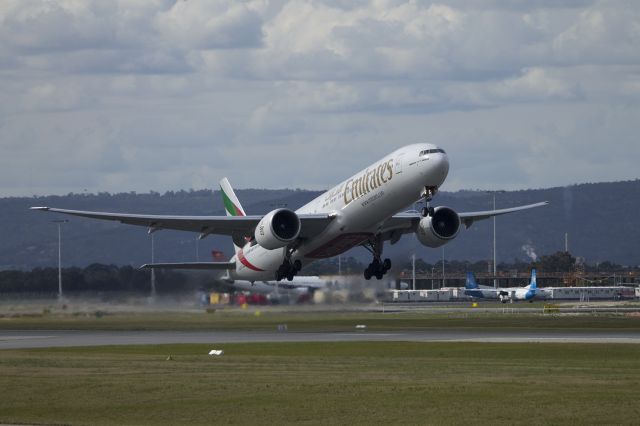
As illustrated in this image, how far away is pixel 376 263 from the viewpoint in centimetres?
6781

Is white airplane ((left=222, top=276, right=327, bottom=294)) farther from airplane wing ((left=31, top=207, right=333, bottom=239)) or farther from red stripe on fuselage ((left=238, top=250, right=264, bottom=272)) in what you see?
airplane wing ((left=31, top=207, right=333, bottom=239))

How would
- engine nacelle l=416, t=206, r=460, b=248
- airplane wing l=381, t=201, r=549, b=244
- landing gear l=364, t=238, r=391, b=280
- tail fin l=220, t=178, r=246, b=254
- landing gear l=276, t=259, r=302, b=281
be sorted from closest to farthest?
engine nacelle l=416, t=206, r=460, b=248 < landing gear l=276, t=259, r=302, b=281 < airplane wing l=381, t=201, r=549, b=244 < landing gear l=364, t=238, r=391, b=280 < tail fin l=220, t=178, r=246, b=254

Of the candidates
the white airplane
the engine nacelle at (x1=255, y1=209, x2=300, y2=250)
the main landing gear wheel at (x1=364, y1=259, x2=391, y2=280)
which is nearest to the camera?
the engine nacelle at (x1=255, y1=209, x2=300, y2=250)

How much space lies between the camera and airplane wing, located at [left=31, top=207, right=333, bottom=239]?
62.7 m

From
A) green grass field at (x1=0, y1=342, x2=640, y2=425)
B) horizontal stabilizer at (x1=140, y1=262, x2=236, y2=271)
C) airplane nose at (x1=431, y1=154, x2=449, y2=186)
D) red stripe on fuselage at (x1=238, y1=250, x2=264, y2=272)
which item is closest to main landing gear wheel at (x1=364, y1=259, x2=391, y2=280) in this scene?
red stripe on fuselage at (x1=238, y1=250, x2=264, y2=272)

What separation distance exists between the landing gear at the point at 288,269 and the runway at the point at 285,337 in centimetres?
317

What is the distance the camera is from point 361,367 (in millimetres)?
45406

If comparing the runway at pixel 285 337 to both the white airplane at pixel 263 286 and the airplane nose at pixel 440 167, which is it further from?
the white airplane at pixel 263 286

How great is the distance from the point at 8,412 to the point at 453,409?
1195 centimetres

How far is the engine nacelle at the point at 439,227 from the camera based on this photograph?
6306 cm

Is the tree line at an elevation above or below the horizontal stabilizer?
below

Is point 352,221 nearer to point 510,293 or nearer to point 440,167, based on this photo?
point 440,167

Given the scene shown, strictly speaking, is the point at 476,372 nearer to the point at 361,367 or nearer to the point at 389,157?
the point at 361,367

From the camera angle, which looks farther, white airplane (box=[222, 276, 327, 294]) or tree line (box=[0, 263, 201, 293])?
white airplane (box=[222, 276, 327, 294])
